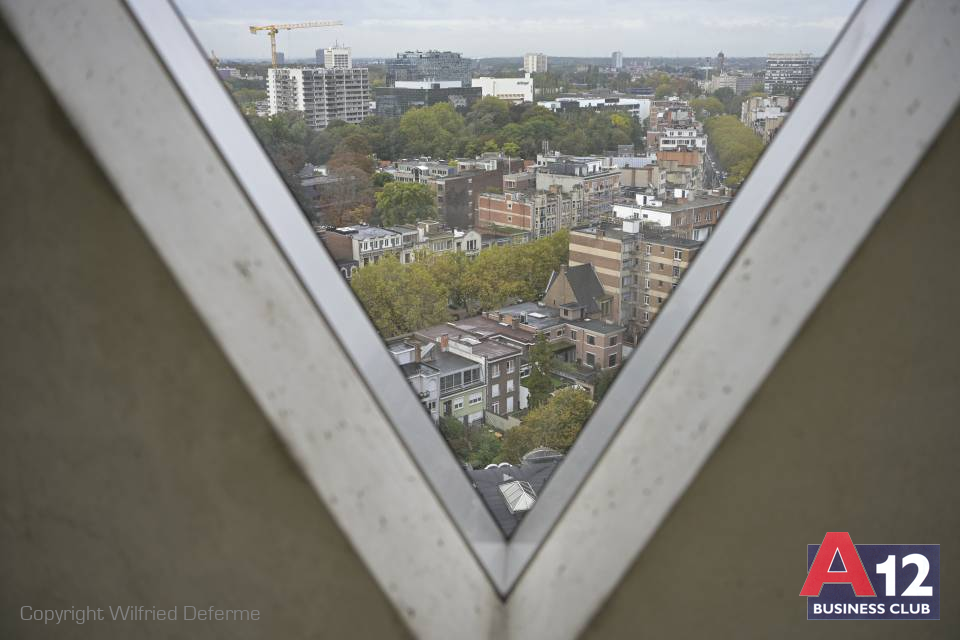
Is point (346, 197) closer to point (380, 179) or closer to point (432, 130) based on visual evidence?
point (380, 179)

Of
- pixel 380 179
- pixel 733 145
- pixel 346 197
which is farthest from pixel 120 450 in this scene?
pixel 733 145

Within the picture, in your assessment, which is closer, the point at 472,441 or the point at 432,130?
the point at 472,441

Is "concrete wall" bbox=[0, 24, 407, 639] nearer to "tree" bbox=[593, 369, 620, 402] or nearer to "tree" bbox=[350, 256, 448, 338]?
"tree" bbox=[350, 256, 448, 338]

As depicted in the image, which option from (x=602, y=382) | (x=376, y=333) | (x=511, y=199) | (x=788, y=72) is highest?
(x=788, y=72)

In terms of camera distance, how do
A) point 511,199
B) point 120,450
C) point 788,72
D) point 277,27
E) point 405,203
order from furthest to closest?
1. point 511,199
2. point 405,203
3. point 277,27
4. point 788,72
5. point 120,450

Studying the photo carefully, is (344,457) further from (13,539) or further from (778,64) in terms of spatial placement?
(778,64)

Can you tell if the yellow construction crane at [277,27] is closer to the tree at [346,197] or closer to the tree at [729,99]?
the tree at [346,197]
